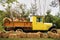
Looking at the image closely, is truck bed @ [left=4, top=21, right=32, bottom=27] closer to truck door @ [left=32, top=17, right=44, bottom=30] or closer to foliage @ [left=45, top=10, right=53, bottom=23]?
→ truck door @ [left=32, top=17, right=44, bottom=30]

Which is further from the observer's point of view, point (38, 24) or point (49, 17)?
point (38, 24)

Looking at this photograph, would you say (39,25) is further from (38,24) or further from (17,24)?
(17,24)

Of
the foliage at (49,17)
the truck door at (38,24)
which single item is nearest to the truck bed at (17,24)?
the truck door at (38,24)

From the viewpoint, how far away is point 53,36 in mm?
4324

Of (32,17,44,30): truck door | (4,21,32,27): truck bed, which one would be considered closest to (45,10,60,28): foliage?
(32,17,44,30): truck door

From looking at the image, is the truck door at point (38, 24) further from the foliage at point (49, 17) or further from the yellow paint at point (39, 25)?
the foliage at point (49, 17)

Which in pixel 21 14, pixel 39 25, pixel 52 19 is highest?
pixel 21 14

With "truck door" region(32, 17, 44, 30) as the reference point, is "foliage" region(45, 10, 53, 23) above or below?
above

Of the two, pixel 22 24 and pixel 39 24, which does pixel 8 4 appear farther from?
pixel 39 24

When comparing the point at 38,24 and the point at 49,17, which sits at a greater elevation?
the point at 49,17

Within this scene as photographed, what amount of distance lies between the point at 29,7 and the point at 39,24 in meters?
0.44

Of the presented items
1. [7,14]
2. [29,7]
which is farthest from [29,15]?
[7,14]

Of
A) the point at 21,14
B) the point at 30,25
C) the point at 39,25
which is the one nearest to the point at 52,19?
the point at 39,25

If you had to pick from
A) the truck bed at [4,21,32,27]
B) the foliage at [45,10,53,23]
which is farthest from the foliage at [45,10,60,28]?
the truck bed at [4,21,32,27]
